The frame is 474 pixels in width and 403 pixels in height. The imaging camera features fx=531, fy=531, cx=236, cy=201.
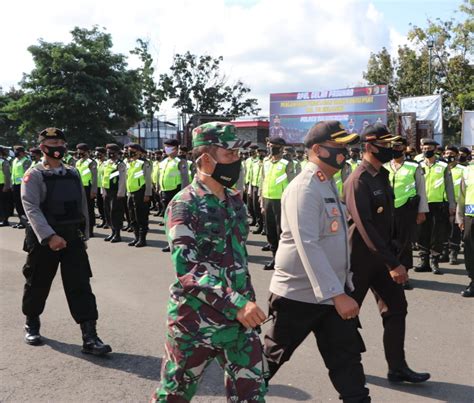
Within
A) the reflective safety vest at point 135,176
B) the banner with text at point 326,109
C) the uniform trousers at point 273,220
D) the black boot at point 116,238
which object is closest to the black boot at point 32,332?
the uniform trousers at point 273,220

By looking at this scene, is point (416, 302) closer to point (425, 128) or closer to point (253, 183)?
point (253, 183)

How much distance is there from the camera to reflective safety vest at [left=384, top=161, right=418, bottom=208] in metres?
7.09

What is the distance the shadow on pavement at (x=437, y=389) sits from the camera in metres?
3.82

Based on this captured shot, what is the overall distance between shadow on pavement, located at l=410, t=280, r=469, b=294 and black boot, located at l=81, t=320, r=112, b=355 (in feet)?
14.3

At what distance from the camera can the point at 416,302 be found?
6.32 m

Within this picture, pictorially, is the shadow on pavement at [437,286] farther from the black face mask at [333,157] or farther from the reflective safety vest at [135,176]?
the reflective safety vest at [135,176]

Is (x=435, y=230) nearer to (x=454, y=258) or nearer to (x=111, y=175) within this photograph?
(x=454, y=258)

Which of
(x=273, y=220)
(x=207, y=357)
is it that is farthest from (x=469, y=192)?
(x=207, y=357)

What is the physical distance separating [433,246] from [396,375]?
4.72m

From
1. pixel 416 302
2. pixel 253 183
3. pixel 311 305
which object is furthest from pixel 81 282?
pixel 253 183

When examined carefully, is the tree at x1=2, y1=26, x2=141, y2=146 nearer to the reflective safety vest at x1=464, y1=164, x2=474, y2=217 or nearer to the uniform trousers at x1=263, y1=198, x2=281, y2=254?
the uniform trousers at x1=263, y1=198, x2=281, y2=254

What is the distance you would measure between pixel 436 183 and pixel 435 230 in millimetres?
878

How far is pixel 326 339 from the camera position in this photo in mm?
3158

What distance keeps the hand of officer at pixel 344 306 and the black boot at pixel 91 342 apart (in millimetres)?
2490
